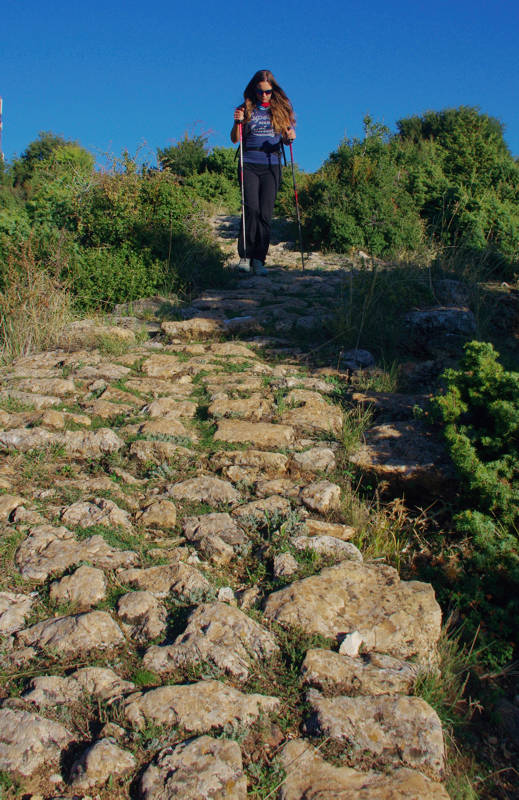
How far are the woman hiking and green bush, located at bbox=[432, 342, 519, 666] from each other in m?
4.59

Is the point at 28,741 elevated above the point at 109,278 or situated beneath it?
situated beneath

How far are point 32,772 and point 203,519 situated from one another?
1.39 m

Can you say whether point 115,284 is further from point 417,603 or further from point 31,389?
point 417,603

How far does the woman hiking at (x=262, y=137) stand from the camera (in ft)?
23.7

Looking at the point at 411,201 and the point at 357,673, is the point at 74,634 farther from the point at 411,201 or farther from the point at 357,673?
the point at 411,201

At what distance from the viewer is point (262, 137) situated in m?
7.26

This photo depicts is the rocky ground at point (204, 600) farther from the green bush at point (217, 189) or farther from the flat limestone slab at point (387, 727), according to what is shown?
the green bush at point (217, 189)

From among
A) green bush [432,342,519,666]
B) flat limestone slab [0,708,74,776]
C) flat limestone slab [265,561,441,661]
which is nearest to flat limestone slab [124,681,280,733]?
flat limestone slab [0,708,74,776]

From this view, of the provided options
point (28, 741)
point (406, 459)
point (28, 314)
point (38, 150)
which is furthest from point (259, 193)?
point (38, 150)

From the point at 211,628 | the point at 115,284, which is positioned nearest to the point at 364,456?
the point at 211,628

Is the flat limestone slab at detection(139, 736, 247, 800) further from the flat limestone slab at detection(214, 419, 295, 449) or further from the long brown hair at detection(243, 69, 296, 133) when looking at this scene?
the long brown hair at detection(243, 69, 296, 133)

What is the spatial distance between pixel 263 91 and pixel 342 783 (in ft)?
23.3

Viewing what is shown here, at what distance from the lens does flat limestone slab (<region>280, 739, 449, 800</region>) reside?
1.72 meters

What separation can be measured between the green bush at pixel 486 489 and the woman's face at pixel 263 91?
497cm
